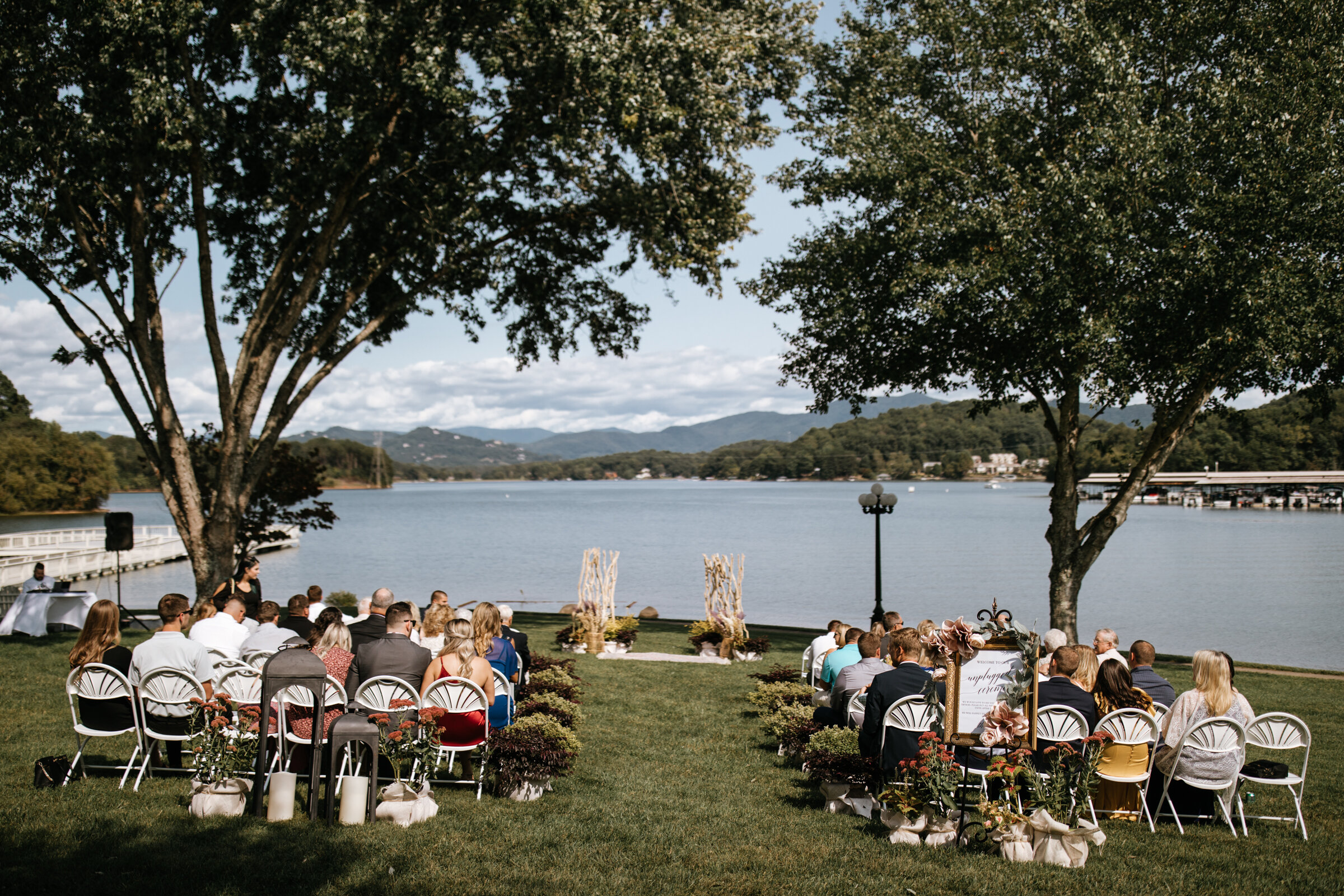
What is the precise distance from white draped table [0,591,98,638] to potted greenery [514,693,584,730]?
10580mm

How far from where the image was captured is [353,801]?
223 inches

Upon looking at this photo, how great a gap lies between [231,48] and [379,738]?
12640 mm

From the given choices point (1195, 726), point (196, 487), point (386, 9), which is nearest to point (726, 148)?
point (386, 9)

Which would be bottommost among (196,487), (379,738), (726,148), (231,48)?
(379,738)

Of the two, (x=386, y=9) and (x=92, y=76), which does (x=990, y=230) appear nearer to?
(x=386, y=9)

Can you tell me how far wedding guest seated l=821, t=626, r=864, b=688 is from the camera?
904 centimetres

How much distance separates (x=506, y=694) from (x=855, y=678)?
2.97 m

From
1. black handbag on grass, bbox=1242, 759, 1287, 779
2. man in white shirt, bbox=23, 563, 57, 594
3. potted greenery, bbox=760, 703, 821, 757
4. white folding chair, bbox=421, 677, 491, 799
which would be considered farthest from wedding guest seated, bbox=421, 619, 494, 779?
man in white shirt, bbox=23, 563, 57, 594

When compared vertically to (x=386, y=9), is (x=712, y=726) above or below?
below

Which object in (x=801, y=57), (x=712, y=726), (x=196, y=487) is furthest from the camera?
(x=801, y=57)

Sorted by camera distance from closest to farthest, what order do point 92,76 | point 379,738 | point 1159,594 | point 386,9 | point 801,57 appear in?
point 379,738 → point 92,76 → point 386,9 → point 801,57 → point 1159,594

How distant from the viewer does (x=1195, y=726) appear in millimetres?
6039

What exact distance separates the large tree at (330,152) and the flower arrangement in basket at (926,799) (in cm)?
1026

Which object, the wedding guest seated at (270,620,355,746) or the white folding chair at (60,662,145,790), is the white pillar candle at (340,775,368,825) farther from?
the white folding chair at (60,662,145,790)
